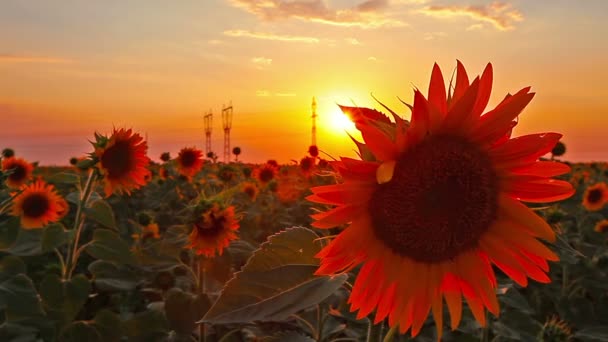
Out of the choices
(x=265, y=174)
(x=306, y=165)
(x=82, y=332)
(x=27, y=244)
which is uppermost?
(x=306, y=165)

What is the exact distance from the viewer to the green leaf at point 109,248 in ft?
12.1

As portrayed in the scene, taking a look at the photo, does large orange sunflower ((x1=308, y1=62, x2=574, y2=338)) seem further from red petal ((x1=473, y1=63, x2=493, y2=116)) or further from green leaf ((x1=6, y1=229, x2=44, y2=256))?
green leaf ((x1=6, y1=229, x2=44, y2=256))

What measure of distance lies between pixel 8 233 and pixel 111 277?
780mm

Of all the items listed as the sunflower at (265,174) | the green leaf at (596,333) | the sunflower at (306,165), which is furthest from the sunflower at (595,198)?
the green leaf at (596,333)

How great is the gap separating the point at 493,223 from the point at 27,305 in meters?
2.48

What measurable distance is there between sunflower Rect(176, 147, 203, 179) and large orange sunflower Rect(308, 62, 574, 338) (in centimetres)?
744

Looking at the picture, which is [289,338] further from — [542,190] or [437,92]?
[437,92]

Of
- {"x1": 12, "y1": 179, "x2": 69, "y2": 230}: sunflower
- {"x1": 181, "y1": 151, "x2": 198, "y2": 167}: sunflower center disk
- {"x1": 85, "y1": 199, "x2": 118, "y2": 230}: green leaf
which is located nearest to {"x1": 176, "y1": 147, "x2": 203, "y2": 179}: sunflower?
{"x1": 181, "y1": 151, "x2": 198, "y2": 167}: sunflower center disk

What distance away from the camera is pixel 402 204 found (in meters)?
1.49

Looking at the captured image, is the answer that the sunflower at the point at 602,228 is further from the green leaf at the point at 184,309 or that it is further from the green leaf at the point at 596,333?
the green leaf at the point at 184,309

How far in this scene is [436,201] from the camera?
150 cm

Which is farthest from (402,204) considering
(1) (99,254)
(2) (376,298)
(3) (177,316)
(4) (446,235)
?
(1) (99,254)

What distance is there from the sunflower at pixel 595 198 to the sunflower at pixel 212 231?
642 cm

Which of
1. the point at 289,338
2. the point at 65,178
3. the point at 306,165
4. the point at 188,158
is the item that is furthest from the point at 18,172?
the point at 289,338
